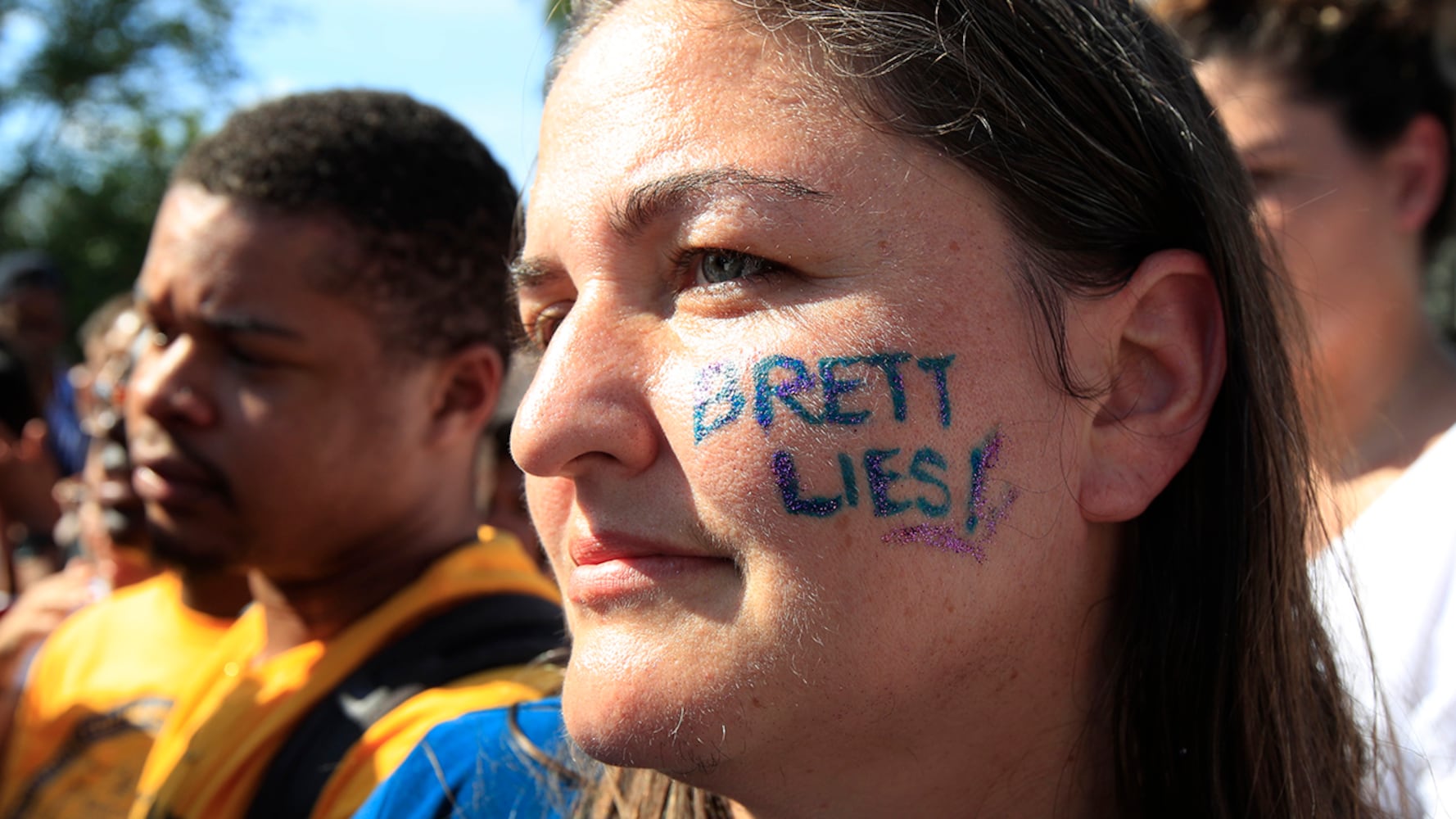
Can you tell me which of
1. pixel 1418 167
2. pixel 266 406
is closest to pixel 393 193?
pixel 266 406

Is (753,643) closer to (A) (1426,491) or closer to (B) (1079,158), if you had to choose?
(B) (1079,158)

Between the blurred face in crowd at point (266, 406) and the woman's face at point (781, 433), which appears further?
the blurred face in crowd at point (266, 406)

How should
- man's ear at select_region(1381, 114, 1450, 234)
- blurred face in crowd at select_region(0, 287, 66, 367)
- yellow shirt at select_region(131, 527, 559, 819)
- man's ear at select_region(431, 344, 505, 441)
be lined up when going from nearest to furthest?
yellow shirt at select_region(131, 527, 559, 819)
man's ear at select_region(431, 344, 505, 441)
man's ear at select_region(1381, 114, 1450, 234)
blurred face in crowd at select_region(0, 287, 66, 367)

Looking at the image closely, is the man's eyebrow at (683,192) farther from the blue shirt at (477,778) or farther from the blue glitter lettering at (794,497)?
the blue shirt at (477,778)

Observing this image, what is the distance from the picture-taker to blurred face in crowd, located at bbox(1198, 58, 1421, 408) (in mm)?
2621

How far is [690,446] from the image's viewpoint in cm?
129

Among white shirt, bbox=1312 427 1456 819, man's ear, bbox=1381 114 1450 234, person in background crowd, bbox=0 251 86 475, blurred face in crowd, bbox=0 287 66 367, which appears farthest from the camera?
blurred face in crowd, bbox=0 287 66 367

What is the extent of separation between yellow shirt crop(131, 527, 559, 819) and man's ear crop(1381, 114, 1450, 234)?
85.6 inches

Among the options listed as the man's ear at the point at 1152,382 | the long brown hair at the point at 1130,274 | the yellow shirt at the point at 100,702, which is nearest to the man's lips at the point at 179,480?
the yellow shirt at the point at 100,702

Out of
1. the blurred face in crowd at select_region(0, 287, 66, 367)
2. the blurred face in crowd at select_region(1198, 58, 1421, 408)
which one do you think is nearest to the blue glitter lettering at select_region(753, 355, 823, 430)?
the blurred face in crowd at select_region(1198, 58, 1421, 408)

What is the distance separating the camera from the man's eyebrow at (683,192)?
1306 millimetres

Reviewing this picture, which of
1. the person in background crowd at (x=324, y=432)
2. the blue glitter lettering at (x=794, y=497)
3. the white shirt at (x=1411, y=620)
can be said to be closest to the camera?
the blue glitter lettering at (x=794, y=497)

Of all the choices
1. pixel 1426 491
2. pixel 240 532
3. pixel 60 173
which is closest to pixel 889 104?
pixel 1426 491

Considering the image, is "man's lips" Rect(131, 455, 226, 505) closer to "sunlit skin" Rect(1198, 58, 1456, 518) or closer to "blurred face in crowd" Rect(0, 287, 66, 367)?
"sunlit skin" Rect(1198, 58, 1456, 518)
